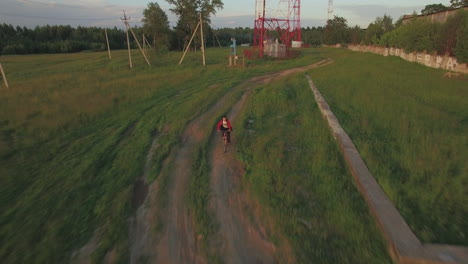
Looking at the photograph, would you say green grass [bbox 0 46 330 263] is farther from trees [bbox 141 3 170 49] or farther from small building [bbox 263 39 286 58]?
trees [bbox 141 3 170 49]

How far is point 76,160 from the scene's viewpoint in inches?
272

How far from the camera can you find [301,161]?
20.9 feet

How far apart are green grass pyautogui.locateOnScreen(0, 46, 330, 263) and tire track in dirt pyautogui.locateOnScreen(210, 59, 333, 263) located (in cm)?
160

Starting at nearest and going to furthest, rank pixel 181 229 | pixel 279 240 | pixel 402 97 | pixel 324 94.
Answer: pixel 279 240
pixel 181 229
pixel 402 97
pixel 324 94

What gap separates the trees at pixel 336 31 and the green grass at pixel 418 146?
7068cm

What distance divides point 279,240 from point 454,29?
26687 millimetres

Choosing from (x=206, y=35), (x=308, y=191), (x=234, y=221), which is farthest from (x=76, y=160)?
(x=206, y=35)

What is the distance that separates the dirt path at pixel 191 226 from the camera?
3.69 m

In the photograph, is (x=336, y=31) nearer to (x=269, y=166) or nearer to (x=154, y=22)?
(x=154, y=22)

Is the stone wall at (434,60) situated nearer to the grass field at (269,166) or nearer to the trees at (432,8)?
the grass field at (269,166)

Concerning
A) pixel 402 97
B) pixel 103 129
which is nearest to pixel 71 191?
pixel 103 129

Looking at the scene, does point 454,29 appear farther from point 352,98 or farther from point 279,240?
point 279,240

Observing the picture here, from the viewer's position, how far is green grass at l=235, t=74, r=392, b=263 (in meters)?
3.69

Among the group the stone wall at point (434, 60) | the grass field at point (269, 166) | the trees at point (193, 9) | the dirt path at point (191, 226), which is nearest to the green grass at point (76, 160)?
the grass field at point (269, 166)
